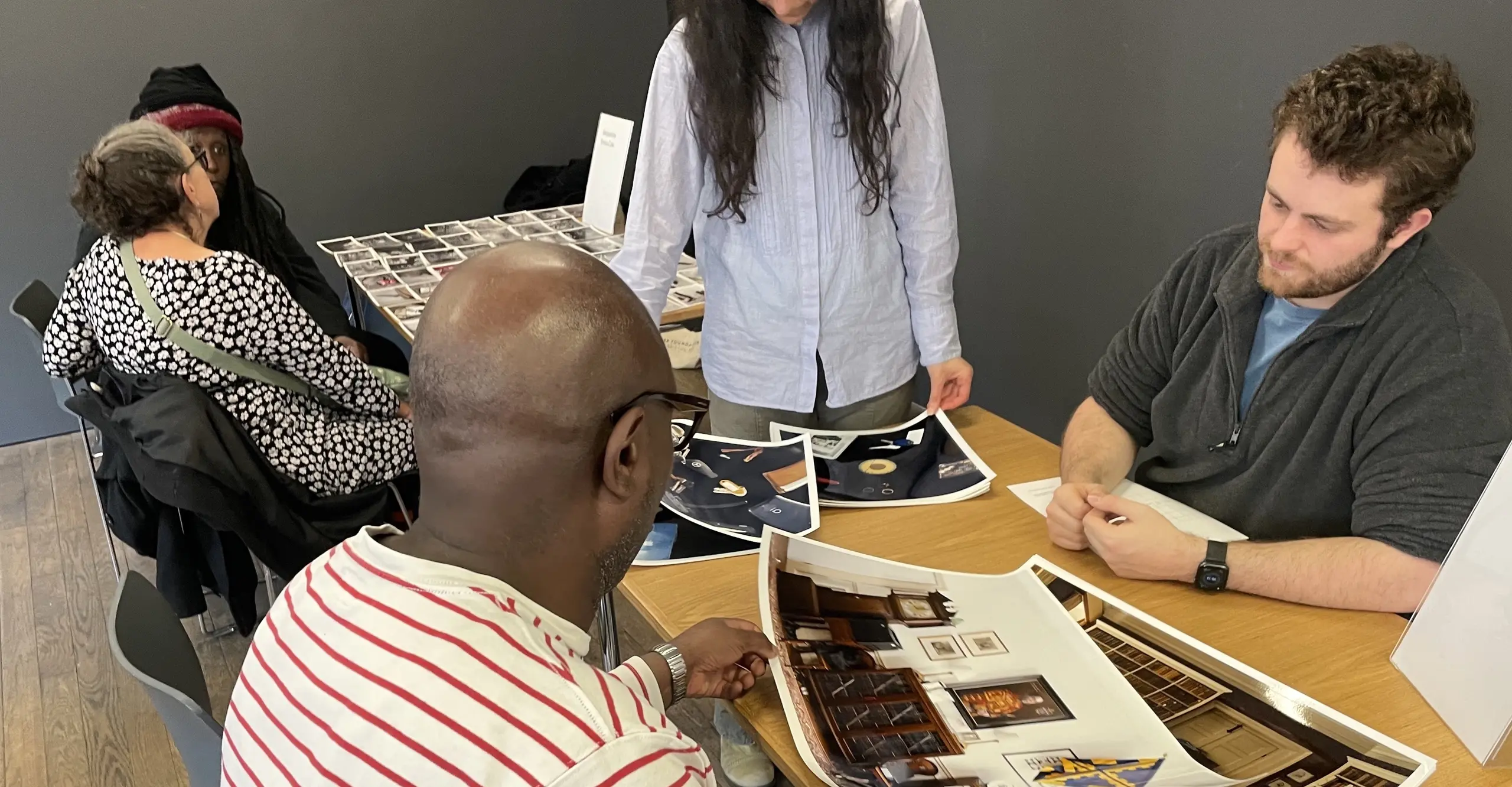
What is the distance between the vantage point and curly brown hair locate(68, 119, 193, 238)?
1.98 m

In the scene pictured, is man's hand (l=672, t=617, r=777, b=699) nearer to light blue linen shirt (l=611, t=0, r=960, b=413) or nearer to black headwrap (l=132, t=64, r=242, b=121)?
light blue linen shirt (l=611, t=0, r=960, b=413)

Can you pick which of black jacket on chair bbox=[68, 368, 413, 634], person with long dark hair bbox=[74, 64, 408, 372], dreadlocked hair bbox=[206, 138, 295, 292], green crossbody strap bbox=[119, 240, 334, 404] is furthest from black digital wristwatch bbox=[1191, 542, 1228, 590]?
dreadlocked hair bbox=[206, 138, 295, 292]

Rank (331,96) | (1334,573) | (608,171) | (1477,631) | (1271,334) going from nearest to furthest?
(1477,631) < (1334,573) < (1271,334) < (608,171) < (331,96)

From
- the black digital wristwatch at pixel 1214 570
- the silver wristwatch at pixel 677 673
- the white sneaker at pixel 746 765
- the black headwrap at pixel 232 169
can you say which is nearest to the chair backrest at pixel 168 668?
the silver wristwatch at pixel 677 673

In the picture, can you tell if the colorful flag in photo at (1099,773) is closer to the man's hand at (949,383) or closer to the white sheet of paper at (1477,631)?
the white sheet of paper at (1477,631)

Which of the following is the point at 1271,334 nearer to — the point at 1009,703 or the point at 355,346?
the point at 1009,703

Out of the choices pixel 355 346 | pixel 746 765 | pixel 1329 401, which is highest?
pixel 1329 401

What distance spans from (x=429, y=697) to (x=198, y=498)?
1478 millimetres

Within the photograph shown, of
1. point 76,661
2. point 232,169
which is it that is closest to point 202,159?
point 232,169

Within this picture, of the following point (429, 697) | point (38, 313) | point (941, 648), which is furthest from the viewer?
point (38, 313)

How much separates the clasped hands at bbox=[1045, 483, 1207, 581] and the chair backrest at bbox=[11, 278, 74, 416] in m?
2.03

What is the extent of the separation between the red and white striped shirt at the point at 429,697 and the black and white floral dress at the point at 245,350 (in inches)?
55.2

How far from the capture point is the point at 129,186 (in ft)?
6.48

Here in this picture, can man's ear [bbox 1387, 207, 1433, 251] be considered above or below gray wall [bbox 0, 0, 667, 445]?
above
